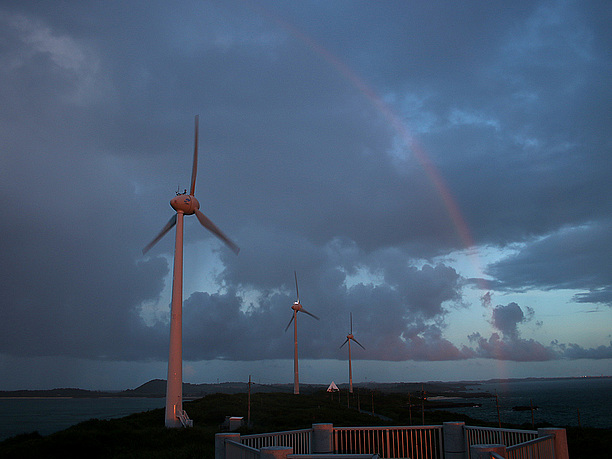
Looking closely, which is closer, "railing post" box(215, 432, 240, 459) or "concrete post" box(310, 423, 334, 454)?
"railing post" box(215, 432, 240, 459)

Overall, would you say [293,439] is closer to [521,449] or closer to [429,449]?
[429,449]

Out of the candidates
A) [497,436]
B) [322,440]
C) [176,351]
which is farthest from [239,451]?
[176,351]

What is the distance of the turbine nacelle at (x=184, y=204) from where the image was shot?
32562 millimetres

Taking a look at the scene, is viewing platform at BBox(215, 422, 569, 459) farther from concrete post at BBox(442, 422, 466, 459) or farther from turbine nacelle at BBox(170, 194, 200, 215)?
turbine nacelle at BBox(170, 194, 200, 215)

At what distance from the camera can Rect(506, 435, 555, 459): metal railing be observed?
297 inches

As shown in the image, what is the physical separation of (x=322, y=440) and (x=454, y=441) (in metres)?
3.04

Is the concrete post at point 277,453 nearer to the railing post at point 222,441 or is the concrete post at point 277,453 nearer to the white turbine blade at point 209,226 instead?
the railing post at point 222,441

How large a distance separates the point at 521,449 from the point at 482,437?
10.3 feet

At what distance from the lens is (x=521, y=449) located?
25.7ft

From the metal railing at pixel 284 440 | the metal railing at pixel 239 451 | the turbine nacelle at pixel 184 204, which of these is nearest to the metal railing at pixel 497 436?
the metal railing at pixel 284 440

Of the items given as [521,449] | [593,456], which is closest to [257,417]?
[593,456]

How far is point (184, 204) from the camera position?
107 ft

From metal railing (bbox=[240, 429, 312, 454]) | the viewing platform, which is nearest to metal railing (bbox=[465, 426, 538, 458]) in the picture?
the viewing platform

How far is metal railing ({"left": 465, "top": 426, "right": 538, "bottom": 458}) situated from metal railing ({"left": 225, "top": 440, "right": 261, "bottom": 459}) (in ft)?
16.7
